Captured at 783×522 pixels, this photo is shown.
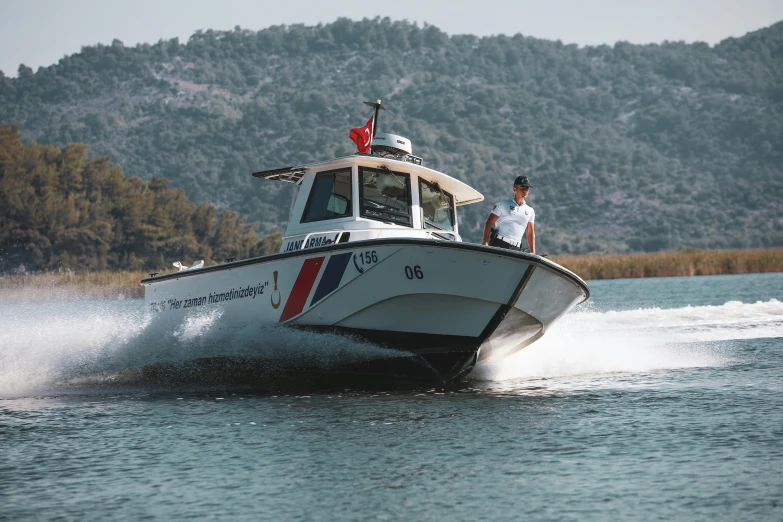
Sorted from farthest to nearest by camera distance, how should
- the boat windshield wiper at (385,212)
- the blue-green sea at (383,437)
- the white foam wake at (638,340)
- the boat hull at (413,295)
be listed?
the white foam wake at (638,340) → the boat windshield wiper at (385,212) → the boat hull at (413,295) → the blue-green sea at (383,437)

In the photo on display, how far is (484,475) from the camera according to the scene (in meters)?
7.38

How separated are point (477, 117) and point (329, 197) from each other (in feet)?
430

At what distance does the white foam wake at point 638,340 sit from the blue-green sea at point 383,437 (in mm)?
71

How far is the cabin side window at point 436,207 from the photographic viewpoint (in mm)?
12969

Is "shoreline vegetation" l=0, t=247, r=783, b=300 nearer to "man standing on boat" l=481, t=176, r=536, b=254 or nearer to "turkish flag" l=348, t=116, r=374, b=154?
"turkish flag" l=348, t=116, r=374, b=154

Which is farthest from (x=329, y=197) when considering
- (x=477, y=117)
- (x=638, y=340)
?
A: (x=477, y=117)

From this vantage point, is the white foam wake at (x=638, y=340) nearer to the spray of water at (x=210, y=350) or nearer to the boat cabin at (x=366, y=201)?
the spray of water at (x=210, y=350)

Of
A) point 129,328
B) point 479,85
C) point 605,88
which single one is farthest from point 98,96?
point 129,328

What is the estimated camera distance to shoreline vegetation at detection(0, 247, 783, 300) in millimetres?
36594

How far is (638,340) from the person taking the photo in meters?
17.2

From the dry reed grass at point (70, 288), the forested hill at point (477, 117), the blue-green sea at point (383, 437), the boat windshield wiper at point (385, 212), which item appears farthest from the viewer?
the forested hill at point (477, 117)

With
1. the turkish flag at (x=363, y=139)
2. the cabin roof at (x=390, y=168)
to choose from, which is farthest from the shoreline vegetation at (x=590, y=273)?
the turkish flag at (x=363, y=139)

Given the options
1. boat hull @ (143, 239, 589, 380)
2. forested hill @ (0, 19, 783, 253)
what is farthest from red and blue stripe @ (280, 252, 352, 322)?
forested hill @ (0, 19, 783, 253)

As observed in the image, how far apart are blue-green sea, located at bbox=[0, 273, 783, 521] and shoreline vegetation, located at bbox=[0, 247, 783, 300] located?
22.2 meters
